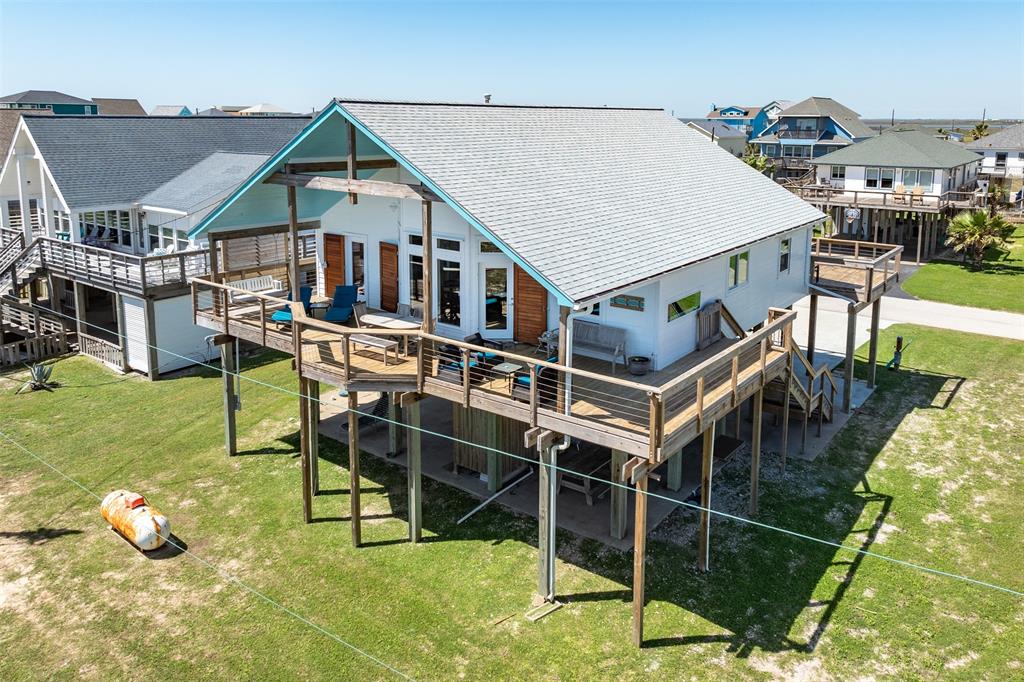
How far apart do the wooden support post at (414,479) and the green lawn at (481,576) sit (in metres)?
0.39

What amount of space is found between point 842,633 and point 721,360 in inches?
194

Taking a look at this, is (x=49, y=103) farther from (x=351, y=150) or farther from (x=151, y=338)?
(x=351, y=150)

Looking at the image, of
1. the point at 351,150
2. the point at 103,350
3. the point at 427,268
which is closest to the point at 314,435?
the point at 427,268

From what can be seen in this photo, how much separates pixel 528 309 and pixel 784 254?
9092 mm

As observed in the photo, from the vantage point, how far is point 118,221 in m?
32.3

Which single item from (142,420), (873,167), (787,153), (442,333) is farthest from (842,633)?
(787,153)

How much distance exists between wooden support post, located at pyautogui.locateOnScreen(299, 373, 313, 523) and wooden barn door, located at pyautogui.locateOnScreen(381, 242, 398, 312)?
3.12 m

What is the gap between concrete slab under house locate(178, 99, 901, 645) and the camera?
14.5 metres

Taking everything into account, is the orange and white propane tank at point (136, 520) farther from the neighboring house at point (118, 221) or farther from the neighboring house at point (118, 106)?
the neighboring house at point (118, 106)

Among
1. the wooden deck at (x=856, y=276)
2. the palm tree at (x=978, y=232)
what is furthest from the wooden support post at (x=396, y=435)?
the palm tree at (x=978, y=232)

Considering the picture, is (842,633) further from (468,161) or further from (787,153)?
(787,153)

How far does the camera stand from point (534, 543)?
16.7m

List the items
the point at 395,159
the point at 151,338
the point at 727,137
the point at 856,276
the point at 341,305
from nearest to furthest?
the point at 395,159, the point at 341,305, the point at 856,276, the point at 151,338, the point at 727,137

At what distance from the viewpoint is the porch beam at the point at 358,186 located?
1559cm
